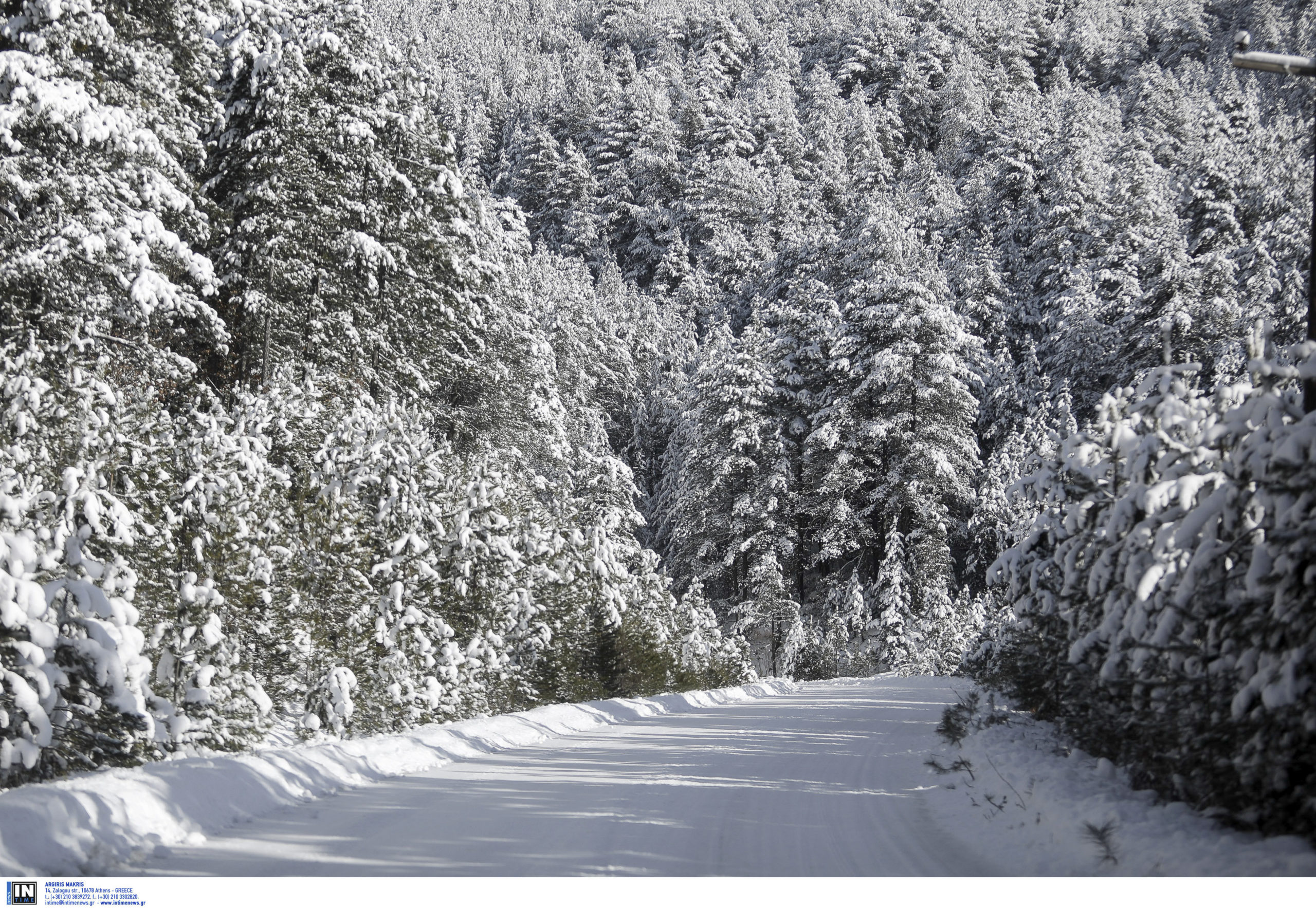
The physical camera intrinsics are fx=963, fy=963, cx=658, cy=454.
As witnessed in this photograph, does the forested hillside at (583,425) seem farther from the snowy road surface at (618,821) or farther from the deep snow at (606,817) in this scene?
the snowy road surface at (618,821)

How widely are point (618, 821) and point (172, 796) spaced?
2668mm

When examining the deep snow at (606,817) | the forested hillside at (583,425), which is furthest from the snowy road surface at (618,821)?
the forested hillside at (583,425)

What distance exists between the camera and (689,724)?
13562 mm

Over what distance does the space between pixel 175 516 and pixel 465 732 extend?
12.0 ft

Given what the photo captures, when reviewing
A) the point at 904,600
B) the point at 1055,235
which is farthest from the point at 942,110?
the point at 904,600

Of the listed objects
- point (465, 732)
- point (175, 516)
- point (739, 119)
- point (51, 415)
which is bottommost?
point (465, 732)

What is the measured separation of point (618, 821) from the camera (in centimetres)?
622

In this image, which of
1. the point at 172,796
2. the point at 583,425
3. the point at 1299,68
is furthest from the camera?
the point at 583,425

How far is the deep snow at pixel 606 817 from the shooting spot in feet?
15.9

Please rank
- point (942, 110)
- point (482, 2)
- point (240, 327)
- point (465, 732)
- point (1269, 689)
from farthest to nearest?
point (482, 2)
point (942, 110)
point (240, 327)
point (465, 732)
point (1269, 689)

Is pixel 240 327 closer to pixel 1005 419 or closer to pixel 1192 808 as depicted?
pixel 1192 808
